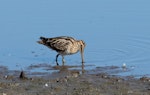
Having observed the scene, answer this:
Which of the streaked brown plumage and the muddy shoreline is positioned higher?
the streaked brown plumage

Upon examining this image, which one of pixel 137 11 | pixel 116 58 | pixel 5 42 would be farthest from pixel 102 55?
pixel 137 11

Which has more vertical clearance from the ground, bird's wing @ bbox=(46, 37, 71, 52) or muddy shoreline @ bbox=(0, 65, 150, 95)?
bird's wing @ bbox=(46, 37, 71, 52)

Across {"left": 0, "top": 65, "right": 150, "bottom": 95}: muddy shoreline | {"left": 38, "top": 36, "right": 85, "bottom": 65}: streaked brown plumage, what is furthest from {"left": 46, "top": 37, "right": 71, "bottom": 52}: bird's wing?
{"left": 0, "top": 65, "right": 150, "bottom": 95}: muddy shoreline

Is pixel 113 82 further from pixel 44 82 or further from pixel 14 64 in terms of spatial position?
pixel 14 64

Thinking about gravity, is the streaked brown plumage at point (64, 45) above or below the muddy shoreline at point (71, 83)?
above

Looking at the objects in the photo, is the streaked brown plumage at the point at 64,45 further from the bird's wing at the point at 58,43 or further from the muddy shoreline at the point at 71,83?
the muddy shoreline at the point at 71,83

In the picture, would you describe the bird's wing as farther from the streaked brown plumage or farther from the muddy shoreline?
the muddy shoreline

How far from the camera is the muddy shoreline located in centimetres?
1118

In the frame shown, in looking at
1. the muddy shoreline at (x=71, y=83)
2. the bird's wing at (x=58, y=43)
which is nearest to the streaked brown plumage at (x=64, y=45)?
the bird's wing at (x=58, y=43)

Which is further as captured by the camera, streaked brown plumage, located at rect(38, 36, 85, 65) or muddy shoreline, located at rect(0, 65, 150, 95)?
streaked brown plumage, located at rect(38, 36, 85, 65)

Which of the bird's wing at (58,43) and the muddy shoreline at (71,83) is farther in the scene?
the bird's wing at (58,43)

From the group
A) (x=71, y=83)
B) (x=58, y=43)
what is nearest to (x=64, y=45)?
(x=58, y=43)

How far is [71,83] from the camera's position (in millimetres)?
11883

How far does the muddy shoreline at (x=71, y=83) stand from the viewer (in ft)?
36.7
